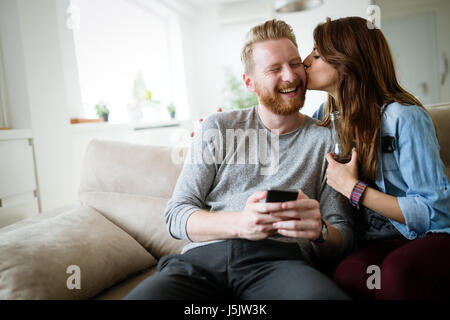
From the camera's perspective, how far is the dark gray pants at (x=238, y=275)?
995mm

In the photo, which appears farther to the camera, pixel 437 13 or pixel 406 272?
pixel 437 13

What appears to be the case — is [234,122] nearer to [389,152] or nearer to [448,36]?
[389,152]

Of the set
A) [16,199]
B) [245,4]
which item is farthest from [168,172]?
[245,4]

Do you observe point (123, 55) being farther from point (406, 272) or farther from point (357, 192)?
point (406, 272)

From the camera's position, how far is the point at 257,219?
103cm

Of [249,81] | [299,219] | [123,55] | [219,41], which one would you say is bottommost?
[299,219]

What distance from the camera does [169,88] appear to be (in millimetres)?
5840

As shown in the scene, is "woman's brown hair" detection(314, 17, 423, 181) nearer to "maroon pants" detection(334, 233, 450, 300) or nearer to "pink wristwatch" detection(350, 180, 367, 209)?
"pink wristwatch" detection(350, 180, 367, 209)

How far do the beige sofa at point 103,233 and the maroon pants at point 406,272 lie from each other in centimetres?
70

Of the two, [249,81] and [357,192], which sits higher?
[249,81]

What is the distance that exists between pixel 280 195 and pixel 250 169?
0.34 meters

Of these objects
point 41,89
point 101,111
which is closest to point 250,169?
point 41,89

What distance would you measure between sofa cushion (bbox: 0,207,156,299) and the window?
8.92ft
